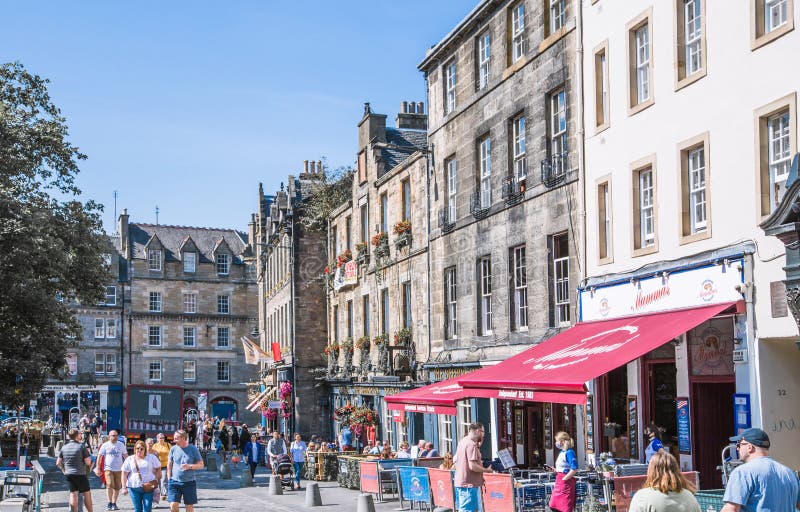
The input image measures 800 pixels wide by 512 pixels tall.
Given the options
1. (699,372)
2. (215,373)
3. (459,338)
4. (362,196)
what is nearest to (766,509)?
(699,372)

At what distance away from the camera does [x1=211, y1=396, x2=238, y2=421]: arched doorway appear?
252ft

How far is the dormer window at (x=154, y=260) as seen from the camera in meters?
79.5

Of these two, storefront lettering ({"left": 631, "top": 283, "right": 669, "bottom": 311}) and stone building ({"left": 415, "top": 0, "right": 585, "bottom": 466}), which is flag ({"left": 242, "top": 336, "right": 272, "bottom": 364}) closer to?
stone building ({"left": 415, "top": 0, "right": 585, "bottom": 466})

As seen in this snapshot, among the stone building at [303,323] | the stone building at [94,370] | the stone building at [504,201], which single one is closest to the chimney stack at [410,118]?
the stone building at [303,323]

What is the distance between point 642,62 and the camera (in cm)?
1886

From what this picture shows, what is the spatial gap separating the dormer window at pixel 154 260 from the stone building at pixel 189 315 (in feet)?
0.22

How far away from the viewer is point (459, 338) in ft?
87.9

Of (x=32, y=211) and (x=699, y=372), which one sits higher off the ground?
(x=32, y=211)

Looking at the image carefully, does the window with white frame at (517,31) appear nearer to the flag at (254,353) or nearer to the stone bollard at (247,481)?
the stone bollard at (247,481)

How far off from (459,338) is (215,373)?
5372 centimetres

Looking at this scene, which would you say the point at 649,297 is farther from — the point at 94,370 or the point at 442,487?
the point at 94,370

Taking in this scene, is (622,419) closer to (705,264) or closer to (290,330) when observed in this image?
(705,264)

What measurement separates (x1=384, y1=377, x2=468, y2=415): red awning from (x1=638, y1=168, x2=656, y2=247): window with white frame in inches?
167

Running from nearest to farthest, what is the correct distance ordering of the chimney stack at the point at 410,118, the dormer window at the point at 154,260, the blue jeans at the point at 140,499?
the blue jeans at the point at 140,499, the chimney stack at the point at 410,118, the dormer window at the point at 154,260
